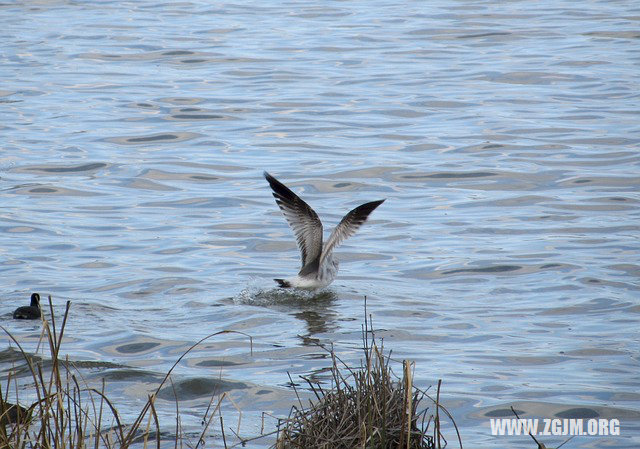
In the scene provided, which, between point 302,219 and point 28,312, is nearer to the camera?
point 28,312

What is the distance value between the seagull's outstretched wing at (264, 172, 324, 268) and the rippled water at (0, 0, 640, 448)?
1.49 feet

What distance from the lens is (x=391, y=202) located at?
1475 cm

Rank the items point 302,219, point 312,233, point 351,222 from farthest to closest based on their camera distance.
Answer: point 312,233
point 302,219
point 351,222

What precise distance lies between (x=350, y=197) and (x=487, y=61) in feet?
32.7

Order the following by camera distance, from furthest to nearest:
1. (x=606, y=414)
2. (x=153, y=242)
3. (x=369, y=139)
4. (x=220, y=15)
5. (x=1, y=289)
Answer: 1. (x=220, y=15)
2. (x=369, y=139)
3. (x=153, y=242)
4. (x=1, y=289)
5. (x=606, y=414)

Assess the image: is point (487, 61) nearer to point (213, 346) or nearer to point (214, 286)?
point (214, 286)

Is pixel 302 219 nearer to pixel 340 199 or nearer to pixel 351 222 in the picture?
pixel 351 222

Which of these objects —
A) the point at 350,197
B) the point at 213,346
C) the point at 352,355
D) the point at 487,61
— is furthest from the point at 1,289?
the point at 487,61

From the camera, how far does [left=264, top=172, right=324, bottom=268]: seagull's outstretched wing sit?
35.6ft

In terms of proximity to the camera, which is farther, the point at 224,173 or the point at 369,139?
the point at 369,139

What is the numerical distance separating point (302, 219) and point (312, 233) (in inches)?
8.5

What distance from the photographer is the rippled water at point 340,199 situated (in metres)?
8.73

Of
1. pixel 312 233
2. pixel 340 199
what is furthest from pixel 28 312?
pixel 340 199

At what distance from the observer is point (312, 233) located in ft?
36.4
